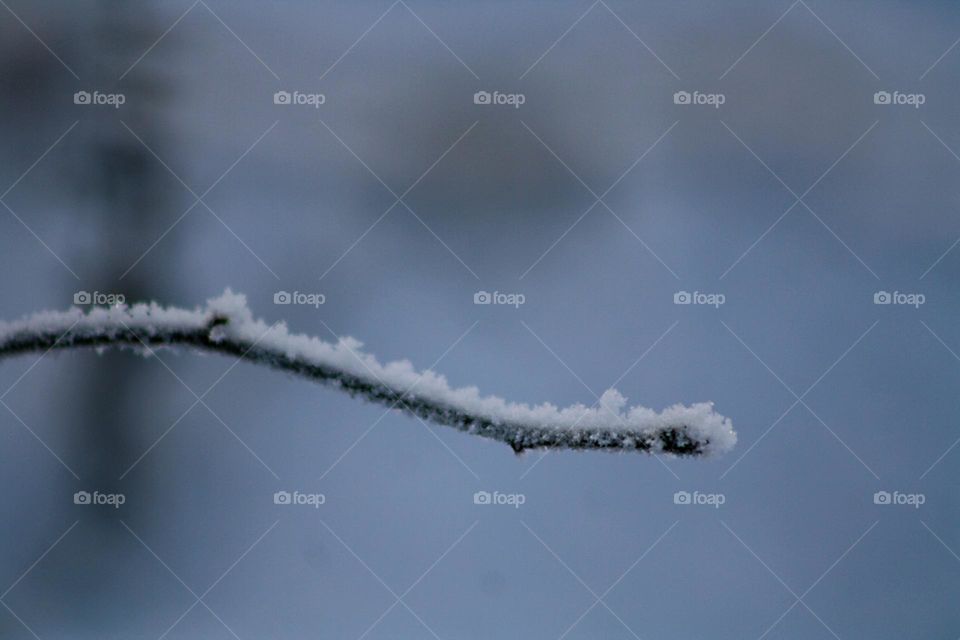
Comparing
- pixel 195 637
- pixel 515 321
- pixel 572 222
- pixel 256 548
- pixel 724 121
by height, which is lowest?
pixel 195 637

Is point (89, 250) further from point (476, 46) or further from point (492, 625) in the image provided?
point (492, 625)

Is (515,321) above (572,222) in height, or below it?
below

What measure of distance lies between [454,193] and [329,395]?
320 mm

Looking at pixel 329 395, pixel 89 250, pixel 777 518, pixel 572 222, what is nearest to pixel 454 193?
pixel 572 222

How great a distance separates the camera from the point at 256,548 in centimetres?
111
